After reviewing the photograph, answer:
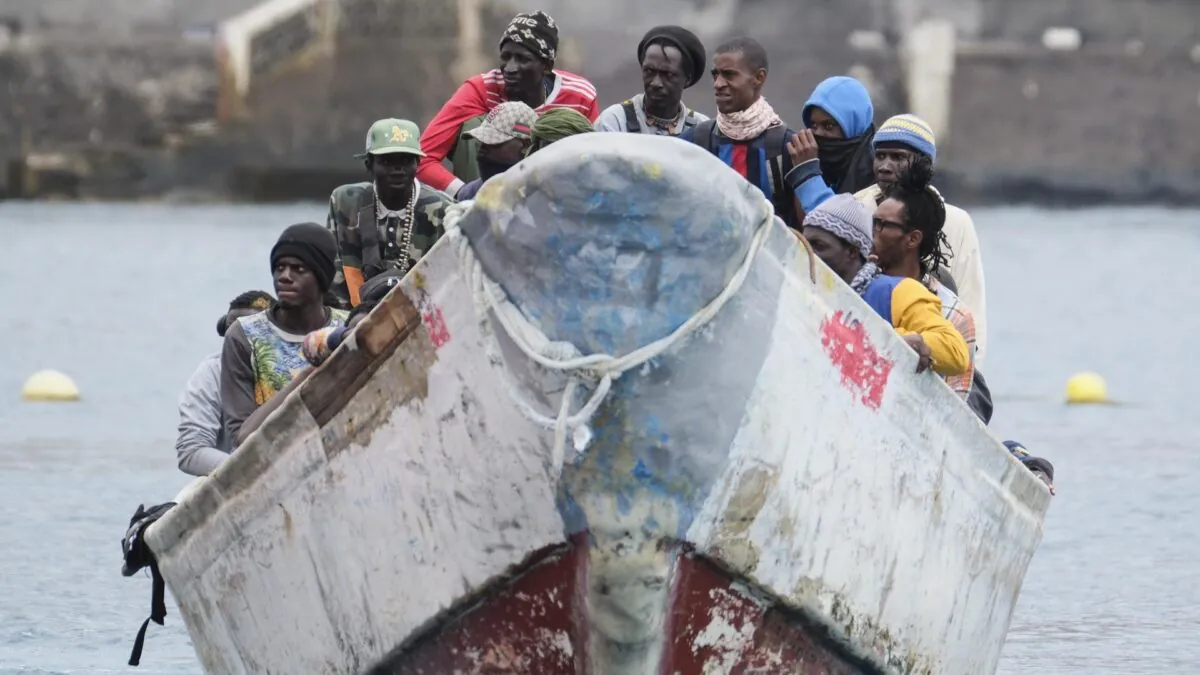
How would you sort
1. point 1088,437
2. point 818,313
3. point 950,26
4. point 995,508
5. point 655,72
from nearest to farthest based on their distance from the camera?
point 818,313 → point 995,508 → point 655,72 → point 1088,437 → point 950,26

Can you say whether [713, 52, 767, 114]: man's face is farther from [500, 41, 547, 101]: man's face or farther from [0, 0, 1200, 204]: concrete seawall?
[0, 0, 1200, 204]: concrete seawall

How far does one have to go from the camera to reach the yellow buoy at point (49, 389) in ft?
66.0

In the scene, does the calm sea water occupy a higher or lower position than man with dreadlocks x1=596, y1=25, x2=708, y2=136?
lower

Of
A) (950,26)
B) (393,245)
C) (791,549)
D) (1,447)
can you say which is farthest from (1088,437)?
(950,26)

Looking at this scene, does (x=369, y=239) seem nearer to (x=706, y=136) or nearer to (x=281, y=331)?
(x=281, y=331)

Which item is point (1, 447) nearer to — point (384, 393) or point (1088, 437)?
point (1088, 437)

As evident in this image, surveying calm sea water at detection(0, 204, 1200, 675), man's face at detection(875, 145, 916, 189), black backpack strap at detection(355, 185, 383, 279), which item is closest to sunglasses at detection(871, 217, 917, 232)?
man's face at detection(875, 145, 916, 189)

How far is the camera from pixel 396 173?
367 inches

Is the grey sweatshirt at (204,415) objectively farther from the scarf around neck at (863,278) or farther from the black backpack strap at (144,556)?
the scarf around neck at (863,278)

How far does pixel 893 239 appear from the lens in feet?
25.6

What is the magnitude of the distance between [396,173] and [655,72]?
1081 mm

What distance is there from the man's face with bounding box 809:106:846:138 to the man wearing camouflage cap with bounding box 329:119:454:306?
1370 millimetres

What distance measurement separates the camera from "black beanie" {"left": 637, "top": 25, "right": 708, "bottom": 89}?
29.1 ft

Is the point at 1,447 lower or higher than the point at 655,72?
lower
